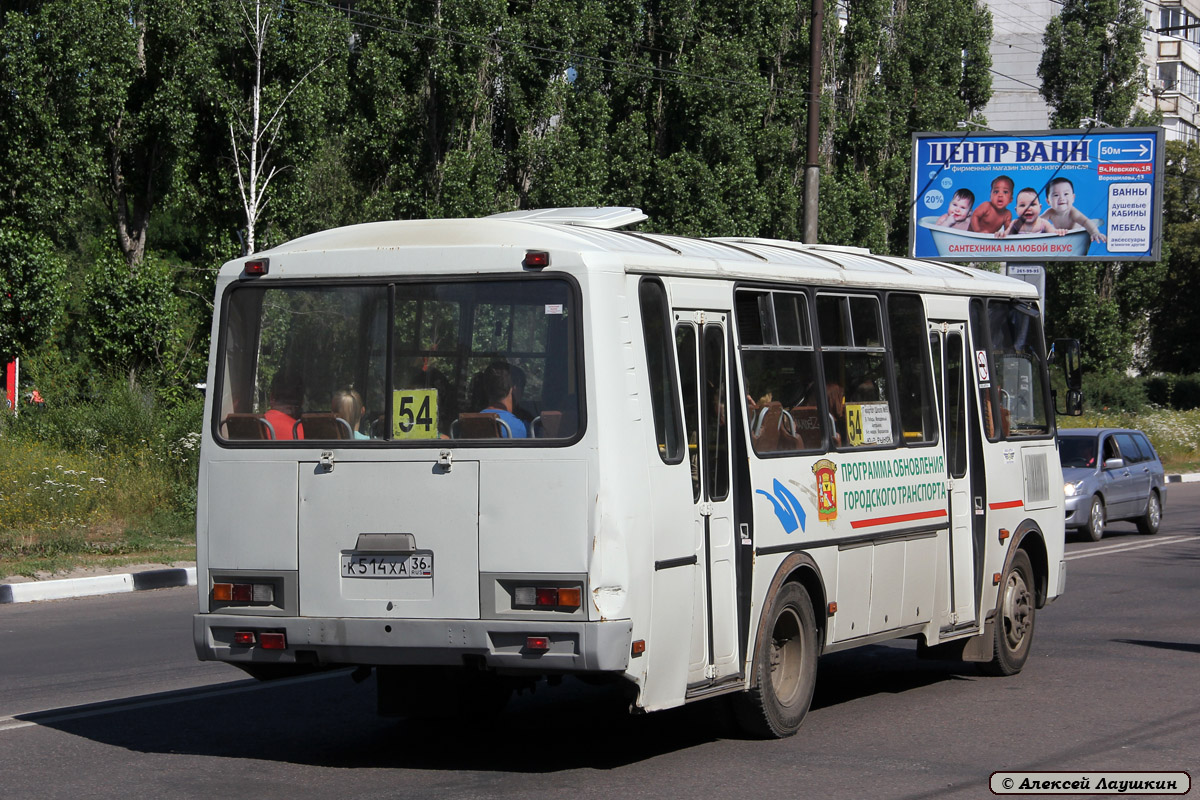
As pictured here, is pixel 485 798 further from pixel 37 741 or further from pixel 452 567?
pixel 37 741

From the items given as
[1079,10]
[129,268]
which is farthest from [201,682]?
[1079,10]

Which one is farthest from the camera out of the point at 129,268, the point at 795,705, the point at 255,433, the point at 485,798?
the point at 129,268

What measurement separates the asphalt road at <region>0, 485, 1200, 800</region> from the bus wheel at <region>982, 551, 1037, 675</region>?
0.18 m

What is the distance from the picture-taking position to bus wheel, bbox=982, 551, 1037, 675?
34.9ft

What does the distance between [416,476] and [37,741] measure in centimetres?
267

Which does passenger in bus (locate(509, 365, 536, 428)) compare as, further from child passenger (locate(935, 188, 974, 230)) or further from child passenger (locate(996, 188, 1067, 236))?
child passenger (locate(935, 188, 974, 230))

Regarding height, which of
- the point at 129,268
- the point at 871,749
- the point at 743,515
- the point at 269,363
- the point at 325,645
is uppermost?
the point at 129,268

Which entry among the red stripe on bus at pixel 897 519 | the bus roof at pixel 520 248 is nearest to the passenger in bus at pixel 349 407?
the bus roof at pixel 520 248

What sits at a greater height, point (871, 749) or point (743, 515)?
point (743, 515)

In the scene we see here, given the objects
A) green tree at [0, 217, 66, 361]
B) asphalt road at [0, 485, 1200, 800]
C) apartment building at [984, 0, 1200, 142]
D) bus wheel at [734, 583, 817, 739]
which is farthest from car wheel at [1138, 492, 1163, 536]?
apartment building at [984, 0, 1200, 142]

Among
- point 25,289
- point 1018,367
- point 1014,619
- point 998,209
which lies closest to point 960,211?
point 998,209

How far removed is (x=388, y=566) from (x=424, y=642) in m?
0.41

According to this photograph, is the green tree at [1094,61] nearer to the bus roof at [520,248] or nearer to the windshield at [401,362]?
the bus roof at [520,248]

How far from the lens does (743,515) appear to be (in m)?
7.92
